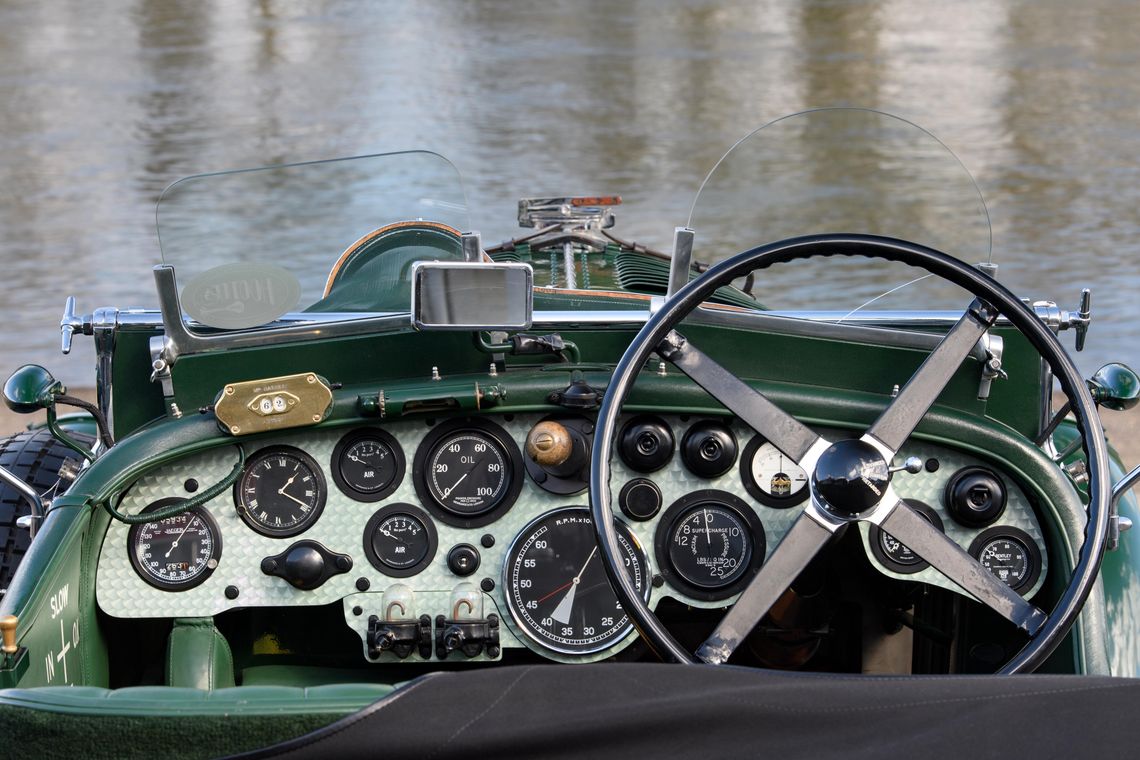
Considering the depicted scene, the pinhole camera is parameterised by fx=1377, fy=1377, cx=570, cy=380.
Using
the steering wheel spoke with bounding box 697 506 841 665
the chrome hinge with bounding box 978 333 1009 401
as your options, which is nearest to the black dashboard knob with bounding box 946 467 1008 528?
the chrome hinge with bounding box 978 333 1009 401

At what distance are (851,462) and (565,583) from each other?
0.86 metres

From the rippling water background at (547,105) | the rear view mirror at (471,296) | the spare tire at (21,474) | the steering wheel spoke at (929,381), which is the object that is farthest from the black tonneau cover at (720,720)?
the rippling water background at (547,105)

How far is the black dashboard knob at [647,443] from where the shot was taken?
9.71 ft

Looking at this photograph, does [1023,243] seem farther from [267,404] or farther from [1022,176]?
[267,404]

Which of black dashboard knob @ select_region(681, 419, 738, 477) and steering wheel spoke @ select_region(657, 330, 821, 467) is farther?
black dashboard knob @ select_region(681, 419, 738, 477)

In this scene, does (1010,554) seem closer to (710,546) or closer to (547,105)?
(710,546)

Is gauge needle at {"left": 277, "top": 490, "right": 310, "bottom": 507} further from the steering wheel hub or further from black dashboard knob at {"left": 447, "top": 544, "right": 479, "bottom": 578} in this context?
the steering wheel hub

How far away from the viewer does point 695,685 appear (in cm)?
159

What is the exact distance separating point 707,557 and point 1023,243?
759 centimetres

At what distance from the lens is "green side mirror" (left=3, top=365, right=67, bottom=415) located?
3.07m

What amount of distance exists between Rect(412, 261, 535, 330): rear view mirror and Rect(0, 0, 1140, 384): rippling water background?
4.74 m

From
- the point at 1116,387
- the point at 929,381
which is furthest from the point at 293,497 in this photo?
the point at 1116,387

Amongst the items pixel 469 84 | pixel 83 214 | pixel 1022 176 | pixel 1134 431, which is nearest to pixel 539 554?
pixel 1134 431

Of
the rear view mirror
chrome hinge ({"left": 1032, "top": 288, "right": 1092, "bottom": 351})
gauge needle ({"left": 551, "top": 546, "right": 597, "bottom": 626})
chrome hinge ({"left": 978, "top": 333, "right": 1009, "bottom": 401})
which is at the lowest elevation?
gauge needle ({"left": 551, "top": 546, "right": 597, "bottom": 626})
